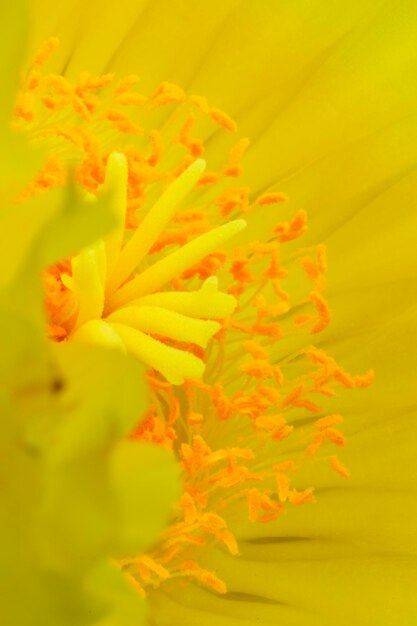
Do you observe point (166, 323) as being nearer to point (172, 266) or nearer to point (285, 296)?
point (172, 266)

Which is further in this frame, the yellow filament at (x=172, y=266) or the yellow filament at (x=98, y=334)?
the yellow filament at (x=172, y=266)

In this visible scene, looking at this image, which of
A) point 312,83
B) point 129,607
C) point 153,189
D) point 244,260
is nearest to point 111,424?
point 129,607

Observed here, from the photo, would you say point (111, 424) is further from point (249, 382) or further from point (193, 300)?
point (249, 382)

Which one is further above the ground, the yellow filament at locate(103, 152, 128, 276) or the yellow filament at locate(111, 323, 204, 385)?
the yellow filament at locate(103, 152, 128, 276)

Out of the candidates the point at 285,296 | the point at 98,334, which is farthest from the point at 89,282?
the point at 285,296

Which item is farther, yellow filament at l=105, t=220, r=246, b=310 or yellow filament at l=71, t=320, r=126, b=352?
yellow filament at l=105, t=220, r=246, b=310

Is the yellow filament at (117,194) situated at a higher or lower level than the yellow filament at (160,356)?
higher
